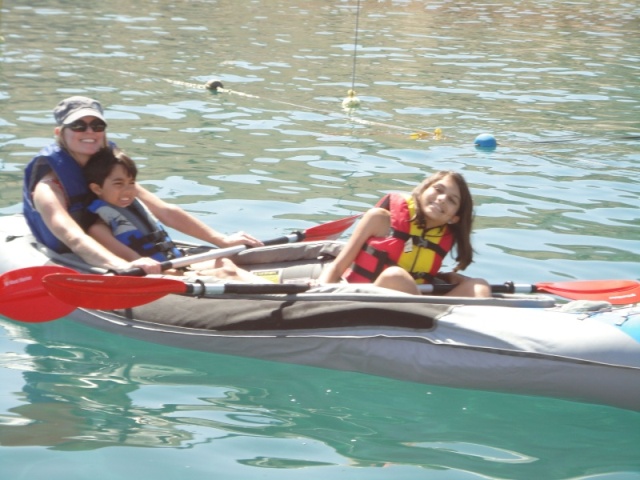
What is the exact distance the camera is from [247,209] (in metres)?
7.22

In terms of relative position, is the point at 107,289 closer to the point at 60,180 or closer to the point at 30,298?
the point at 30,298

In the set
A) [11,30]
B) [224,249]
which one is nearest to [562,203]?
[224,249]

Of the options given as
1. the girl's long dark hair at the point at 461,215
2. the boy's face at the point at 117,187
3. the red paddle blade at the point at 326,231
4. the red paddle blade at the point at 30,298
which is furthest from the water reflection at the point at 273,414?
the red paddle blade at the point at 326,231

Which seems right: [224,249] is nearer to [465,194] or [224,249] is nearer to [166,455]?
[465,194]

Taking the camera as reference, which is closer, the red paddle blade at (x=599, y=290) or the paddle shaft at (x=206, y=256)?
the paddle shaft at (x=206, y=256)

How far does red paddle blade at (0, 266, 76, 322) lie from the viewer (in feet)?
16.2

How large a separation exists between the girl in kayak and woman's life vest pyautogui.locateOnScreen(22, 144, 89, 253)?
1.24 metres

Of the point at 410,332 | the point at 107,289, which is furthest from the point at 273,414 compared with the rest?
the point at 107,289

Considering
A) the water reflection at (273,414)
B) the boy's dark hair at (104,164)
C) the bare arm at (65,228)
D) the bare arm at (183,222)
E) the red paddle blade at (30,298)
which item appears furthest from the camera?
the bare arm at (183,222)

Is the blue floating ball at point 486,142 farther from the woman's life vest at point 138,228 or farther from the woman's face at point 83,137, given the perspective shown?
the woman's face at point 83,137

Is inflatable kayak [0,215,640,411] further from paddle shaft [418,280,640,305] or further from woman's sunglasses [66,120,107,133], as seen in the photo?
woman's sunglasses [66,120,107,133]

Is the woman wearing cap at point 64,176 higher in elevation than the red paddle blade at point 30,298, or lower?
higher

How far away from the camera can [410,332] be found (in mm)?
4613

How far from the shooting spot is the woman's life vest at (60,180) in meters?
5.38
